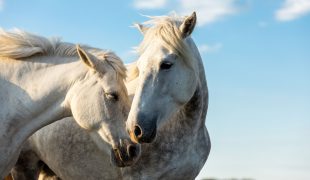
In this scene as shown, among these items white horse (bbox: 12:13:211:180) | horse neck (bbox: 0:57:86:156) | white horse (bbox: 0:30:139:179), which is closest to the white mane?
white horse (bbox: 0:30:139:179)

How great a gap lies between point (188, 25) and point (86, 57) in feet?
4.03

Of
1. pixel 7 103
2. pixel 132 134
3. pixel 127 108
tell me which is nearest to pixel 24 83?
pixel 7 103

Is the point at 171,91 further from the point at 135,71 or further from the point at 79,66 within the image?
the point at 79,66

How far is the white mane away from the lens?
24.4 ft

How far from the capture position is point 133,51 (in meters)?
7.23

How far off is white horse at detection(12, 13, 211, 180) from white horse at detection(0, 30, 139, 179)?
32 cm

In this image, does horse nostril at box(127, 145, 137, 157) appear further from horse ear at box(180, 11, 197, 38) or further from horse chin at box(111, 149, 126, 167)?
horse ear at box(180, 11, 197, 38)

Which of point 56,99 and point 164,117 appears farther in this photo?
point 56,99

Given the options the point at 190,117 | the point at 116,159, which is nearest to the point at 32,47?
the point at 116,159

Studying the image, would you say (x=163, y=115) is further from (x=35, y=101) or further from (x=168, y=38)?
(x=35, y=101)

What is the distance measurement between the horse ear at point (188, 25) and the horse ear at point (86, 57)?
108 centimetres

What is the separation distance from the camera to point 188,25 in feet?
22.2

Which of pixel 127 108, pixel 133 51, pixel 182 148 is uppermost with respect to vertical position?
pixel 133 51

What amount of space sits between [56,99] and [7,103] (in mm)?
571
